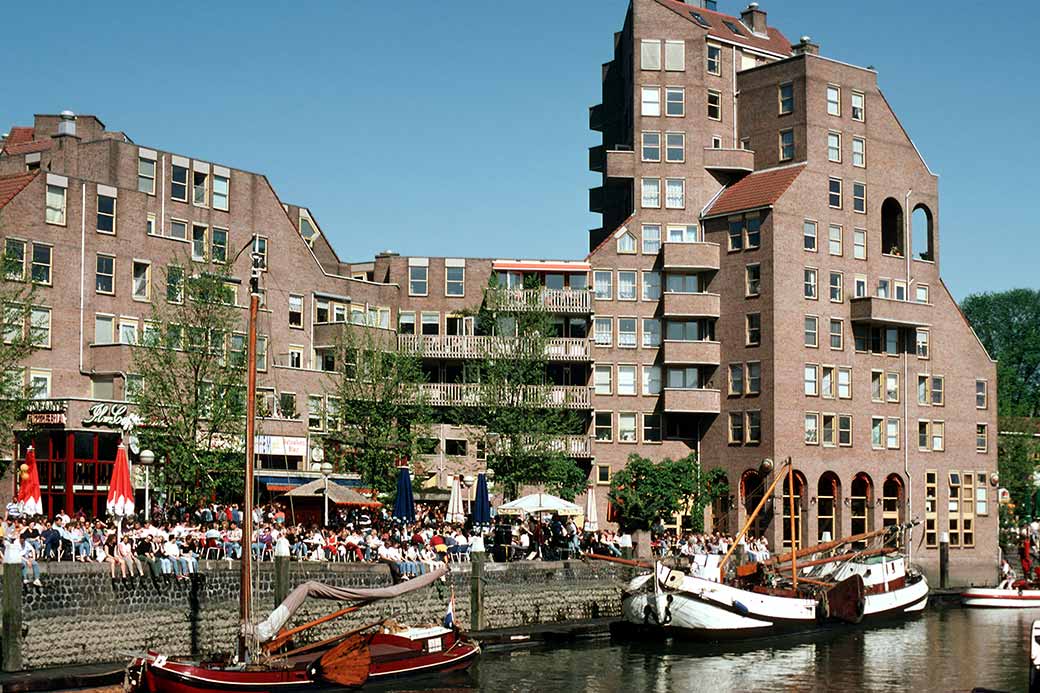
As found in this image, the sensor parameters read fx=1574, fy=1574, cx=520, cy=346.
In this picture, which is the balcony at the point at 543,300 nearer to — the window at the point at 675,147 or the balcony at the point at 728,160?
the window at the point at 675,147

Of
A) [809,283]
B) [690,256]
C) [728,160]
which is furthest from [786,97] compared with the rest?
[809,283]

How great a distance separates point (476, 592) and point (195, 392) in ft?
52.8

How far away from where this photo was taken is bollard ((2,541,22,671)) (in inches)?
1784

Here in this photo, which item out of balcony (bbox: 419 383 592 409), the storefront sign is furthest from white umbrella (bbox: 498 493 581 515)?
the storefront sign

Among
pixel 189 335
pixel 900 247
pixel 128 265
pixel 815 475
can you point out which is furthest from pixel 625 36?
pixel 189 335

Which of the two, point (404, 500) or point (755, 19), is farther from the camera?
point (755, 19)

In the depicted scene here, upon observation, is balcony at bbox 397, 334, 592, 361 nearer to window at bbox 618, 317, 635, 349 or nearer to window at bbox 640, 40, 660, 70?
window at bbox 618, 317, 635, 349

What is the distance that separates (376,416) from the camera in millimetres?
83562

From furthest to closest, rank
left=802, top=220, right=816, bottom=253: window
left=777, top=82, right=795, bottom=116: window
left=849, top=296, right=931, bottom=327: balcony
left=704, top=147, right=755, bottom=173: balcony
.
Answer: left=704, top=147, right=755, bottom=173: balcony → left=777, top=82, right=795, bottom=116: window → left=849, top=296, right=931, bottom=327: balcony → left=802, top=220, right=816, bottom=253: window

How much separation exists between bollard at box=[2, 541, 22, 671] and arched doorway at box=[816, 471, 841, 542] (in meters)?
63.0

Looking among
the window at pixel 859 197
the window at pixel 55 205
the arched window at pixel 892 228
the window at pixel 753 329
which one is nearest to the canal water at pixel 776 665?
the window at pixel 753 329

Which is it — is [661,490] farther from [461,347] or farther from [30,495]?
[30,495]

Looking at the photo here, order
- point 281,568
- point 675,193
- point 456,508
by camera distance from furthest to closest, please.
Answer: point 675,193 < point 456,508 < point 281,568

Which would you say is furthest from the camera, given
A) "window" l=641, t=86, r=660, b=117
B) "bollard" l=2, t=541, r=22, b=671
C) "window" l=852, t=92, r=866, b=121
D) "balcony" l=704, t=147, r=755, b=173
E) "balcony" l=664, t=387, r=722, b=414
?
"window" l=641, t=86, r=660, b=117
